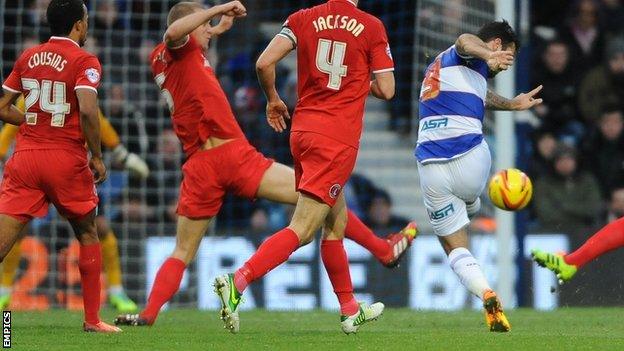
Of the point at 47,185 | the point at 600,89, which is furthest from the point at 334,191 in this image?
the point at 600,89

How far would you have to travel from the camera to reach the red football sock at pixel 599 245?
10008 millimetres

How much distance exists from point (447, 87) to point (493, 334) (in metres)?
1.68

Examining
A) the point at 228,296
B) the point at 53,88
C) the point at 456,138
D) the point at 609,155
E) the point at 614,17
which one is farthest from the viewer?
the point at 614,17

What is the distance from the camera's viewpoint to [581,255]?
32.9 ft

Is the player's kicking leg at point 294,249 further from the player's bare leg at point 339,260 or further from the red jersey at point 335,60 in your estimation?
the red jersey at point 335,60

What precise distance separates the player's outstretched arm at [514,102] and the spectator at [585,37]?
6337 mm

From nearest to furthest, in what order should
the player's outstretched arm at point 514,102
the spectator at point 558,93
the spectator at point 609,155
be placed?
the player's outstretched arm at point 514,102 < the spectator at point 609,155 < the spectator at point 558,93

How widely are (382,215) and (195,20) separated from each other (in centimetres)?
616

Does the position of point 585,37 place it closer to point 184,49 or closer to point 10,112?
point 184,49

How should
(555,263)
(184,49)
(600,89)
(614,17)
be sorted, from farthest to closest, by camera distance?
(614,17) < (600,89) < (555,263) < (184,49)

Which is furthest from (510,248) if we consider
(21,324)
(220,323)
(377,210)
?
(21,324)

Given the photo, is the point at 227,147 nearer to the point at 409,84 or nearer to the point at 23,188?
the point at 23,188

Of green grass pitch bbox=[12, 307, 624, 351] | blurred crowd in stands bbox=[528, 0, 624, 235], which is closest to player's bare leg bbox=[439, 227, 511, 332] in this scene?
green grass pitch bbox=[12, 307, 624, 351]

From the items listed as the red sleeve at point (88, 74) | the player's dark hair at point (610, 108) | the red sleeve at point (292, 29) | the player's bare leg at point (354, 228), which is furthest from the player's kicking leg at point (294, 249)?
A: the player's dark hair at point (610, 108)
